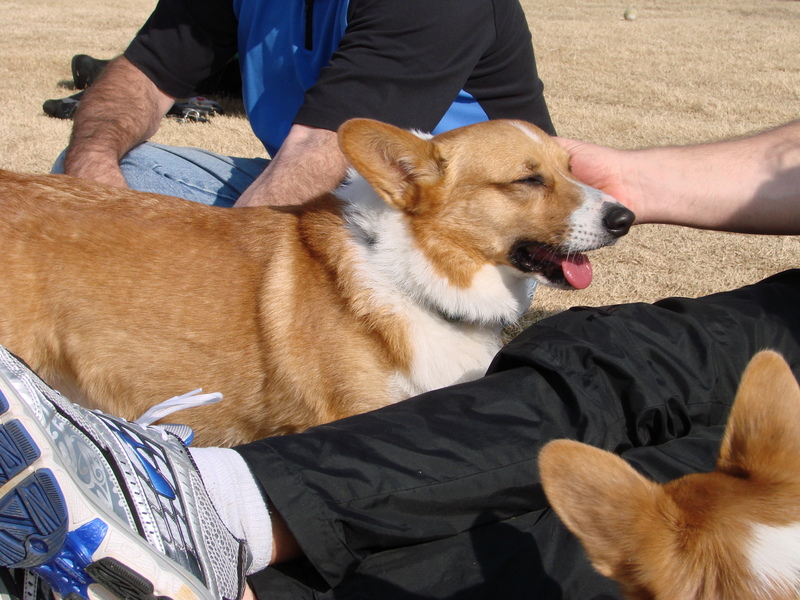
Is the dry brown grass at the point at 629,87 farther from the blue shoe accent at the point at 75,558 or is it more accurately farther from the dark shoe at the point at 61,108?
the blue shoe accent at the point at 75,558

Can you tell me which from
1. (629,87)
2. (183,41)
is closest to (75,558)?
(183,41)

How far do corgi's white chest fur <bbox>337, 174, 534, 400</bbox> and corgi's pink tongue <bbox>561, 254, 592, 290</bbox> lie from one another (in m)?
0.17

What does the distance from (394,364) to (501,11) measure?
1572 mm

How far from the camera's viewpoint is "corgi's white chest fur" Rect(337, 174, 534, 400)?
2.33 m

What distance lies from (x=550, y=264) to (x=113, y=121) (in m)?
2.18

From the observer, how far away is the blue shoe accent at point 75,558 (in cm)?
121

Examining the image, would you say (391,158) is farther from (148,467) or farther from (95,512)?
(95,512)

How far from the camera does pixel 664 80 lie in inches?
358

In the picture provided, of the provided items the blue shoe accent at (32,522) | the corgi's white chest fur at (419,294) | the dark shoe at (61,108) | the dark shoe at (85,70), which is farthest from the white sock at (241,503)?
the dark shoe at (85,70)

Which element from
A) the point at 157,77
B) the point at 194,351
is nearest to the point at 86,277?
the point at 194,351

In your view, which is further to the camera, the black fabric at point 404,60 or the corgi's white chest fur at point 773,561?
the black fabric at point 404,60

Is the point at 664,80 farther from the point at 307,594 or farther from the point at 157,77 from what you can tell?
the point at 307,594

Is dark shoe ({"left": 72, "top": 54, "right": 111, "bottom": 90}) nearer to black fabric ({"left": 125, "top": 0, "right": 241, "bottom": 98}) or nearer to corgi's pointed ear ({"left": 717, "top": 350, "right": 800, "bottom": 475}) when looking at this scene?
black fabric ({"left": 125, "top": 0, "right": 241, "bottom": 98})

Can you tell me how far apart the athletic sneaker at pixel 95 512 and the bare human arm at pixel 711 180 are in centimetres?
205
